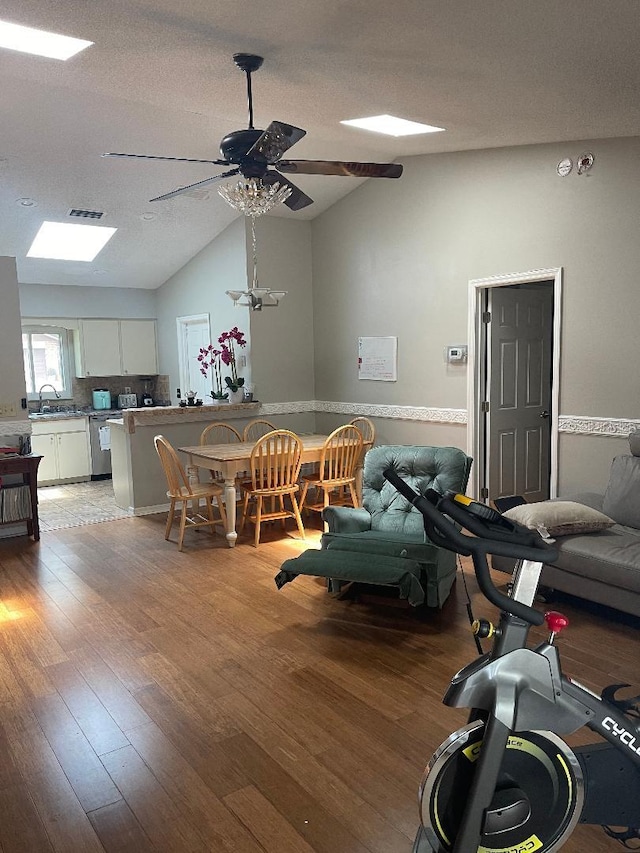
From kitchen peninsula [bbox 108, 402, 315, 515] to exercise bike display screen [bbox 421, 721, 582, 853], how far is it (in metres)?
5.11

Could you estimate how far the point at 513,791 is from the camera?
1.62m

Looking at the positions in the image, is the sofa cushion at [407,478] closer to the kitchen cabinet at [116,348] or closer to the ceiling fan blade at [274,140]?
the ceiling fan blade at [274,140]

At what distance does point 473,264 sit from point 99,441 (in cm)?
506

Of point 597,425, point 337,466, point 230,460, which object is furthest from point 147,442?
point 597,425

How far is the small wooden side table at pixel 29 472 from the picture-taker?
544 cm

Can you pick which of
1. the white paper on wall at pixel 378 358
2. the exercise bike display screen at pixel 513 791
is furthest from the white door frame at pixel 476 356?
the exercise bike display screen at pixel 513 791

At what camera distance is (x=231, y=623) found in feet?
12.2

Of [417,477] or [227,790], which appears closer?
[227,790]

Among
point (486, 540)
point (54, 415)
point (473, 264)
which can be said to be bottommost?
point (54, 415)

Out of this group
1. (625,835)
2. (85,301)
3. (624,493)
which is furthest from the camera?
(85,301)

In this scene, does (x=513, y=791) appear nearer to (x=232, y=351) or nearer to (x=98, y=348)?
(x=232, y=351)

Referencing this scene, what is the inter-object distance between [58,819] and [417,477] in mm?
2787

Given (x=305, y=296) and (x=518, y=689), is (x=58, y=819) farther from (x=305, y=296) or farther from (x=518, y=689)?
(x=305, y=296)

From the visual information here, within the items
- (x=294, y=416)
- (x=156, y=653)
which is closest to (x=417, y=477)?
(x=156, y=653)
